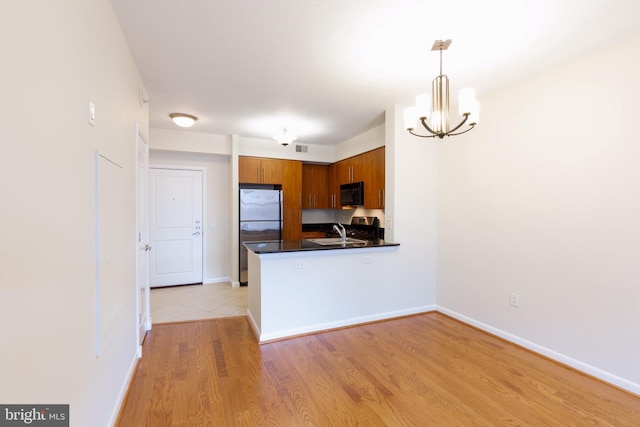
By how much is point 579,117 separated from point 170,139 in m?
5.07

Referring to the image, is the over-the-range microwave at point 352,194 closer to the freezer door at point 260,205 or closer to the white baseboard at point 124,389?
the freezer door at point 260,205

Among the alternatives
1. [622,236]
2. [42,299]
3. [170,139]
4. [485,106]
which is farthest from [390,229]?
[170,139]

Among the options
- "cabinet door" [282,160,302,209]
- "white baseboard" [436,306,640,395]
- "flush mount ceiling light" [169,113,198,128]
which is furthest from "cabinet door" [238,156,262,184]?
"white baseboard" [436,306,640,395]

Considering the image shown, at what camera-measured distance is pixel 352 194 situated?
4.93 m

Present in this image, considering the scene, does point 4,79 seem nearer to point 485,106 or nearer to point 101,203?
point 101,203

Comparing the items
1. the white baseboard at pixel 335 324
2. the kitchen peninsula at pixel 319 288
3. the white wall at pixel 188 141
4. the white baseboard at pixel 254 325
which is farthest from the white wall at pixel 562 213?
the white wall at pixel 188 141

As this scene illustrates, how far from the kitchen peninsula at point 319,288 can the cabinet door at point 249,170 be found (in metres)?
1.97

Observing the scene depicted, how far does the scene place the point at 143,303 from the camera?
3.09 m

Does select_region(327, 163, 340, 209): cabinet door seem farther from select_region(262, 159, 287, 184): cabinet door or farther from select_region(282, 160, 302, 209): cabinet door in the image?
select_region(262, 159, 287, 184): cabinet door

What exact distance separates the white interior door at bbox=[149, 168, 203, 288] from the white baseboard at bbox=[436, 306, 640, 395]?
4309 mm

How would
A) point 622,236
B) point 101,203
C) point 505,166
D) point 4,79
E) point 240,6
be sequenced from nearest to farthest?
1. point 4,79
2. point 101,203
3. point 240,6
4. point 622,236
5. point 505,166

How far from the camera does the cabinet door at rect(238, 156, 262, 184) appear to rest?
5.02m
